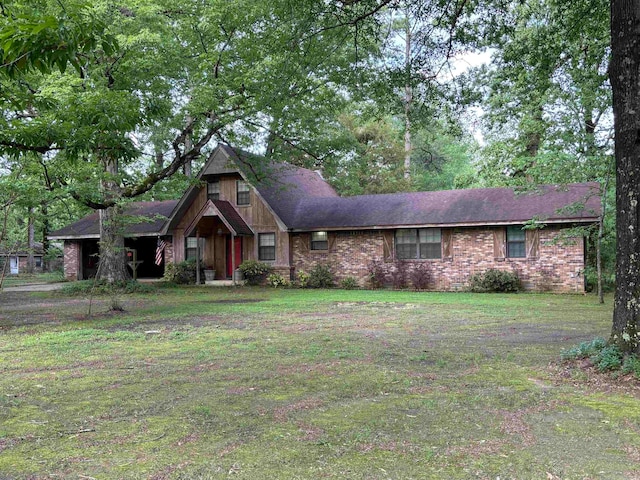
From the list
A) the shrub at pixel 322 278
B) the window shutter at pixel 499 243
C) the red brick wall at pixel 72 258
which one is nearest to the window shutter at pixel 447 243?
the window shutter at pixel 499 243

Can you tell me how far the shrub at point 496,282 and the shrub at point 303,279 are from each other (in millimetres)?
7298

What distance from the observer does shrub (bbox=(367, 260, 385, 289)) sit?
2212cm

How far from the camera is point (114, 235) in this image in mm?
20828

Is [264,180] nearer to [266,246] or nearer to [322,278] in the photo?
[266,246]

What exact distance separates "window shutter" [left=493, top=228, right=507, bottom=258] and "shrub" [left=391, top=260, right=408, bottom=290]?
12.0ft

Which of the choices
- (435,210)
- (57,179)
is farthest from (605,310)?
(57,179)

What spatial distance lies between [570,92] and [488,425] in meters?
12.6

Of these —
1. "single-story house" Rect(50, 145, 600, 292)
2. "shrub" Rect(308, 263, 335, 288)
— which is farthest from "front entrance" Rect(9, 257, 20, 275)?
"shrub" Rect(308, 263, 335, 288)

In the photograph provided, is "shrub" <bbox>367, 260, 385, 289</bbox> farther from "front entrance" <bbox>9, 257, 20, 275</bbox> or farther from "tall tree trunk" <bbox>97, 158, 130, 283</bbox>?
"front entrance" <bbox>9, 257, 20, 275</bbox>

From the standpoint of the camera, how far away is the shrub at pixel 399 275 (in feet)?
70.8

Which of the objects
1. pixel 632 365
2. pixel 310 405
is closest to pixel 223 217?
pixel 310 405

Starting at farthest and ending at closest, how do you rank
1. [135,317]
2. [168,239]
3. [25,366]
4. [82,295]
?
1. [168,239]
2. [82,295]
3. [135,317]
4. [25,366]

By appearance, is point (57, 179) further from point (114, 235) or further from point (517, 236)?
point (517, 236)

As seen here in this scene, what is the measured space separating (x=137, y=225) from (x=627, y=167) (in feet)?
86.6
